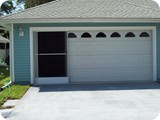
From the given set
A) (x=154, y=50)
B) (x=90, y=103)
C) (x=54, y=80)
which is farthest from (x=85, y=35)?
(x=90, y=103)

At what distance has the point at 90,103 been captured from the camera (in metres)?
8.77

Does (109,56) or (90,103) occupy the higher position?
(109,56)

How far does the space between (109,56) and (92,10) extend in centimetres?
225

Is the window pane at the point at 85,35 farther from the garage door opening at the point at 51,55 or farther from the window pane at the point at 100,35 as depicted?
the garage door opening at the point at 51,55

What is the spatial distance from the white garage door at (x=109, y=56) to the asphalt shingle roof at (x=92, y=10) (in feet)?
2.89

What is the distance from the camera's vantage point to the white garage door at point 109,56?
531 inches

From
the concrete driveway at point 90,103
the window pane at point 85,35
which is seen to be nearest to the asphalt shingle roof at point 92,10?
the window pane at point 85,35

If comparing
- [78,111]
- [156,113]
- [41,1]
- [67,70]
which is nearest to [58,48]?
[67,70]

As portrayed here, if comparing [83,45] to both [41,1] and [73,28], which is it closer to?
[73,28]

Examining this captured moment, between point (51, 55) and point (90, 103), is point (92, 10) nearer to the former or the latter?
point (51, 55)

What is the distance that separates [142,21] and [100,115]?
680 centimetres

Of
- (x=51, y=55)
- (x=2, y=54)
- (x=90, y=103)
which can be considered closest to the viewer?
(x=90, y=103)

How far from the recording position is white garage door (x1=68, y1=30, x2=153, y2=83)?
44.3ft

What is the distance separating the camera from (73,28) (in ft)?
43.2
